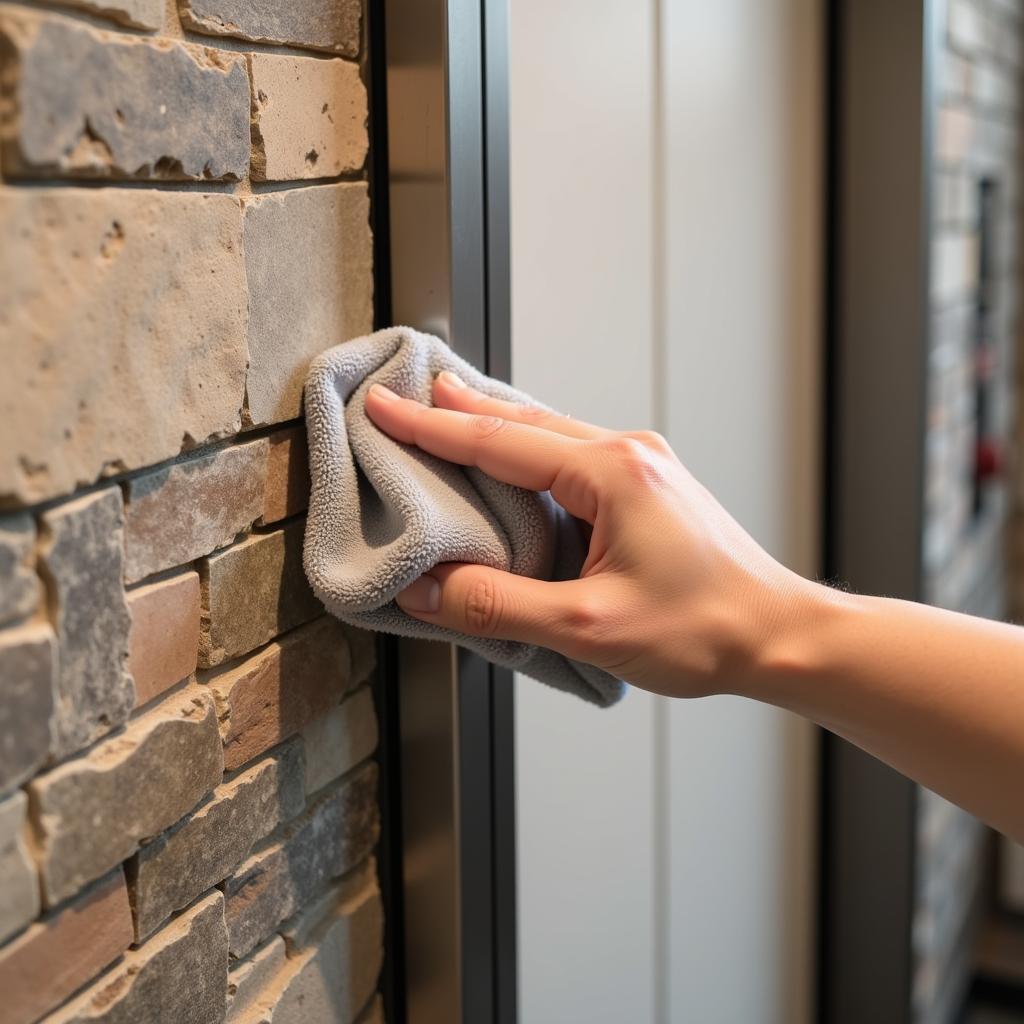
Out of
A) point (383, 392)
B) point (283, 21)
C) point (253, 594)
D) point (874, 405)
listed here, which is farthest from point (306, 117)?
point (874, 405)

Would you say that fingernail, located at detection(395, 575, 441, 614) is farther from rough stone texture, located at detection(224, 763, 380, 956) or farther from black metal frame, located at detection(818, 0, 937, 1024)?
black metal frame, located at detection(818, 0, 937, 1024)

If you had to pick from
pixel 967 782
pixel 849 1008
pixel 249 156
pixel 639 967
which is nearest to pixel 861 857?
pixel 849 1008

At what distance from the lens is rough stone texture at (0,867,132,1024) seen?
20.3 inches

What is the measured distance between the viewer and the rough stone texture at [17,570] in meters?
0.49

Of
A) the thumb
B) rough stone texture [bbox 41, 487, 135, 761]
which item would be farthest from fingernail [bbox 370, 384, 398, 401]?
rough stone texture [bbox 41, 487, 135, 761]

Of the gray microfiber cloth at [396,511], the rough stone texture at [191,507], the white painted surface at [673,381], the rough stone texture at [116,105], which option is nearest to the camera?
the rough stone texture at [116,105]

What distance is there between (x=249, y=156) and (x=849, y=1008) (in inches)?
58.3

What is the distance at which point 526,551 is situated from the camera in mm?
737

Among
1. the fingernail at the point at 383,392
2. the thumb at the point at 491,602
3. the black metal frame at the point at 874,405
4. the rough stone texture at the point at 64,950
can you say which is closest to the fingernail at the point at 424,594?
the thumb at the point at 491,602

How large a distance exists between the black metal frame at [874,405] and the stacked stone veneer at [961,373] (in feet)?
0.16

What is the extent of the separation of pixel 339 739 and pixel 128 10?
468mm

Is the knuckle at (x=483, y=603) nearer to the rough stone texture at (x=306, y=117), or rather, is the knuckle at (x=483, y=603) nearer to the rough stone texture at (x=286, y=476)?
the rough stone texture at (x=286, y=476)

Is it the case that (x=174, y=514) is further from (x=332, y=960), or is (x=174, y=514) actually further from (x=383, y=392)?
(x=332, y=960)

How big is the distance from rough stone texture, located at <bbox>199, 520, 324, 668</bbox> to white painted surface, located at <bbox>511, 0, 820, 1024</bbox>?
0.99ft
